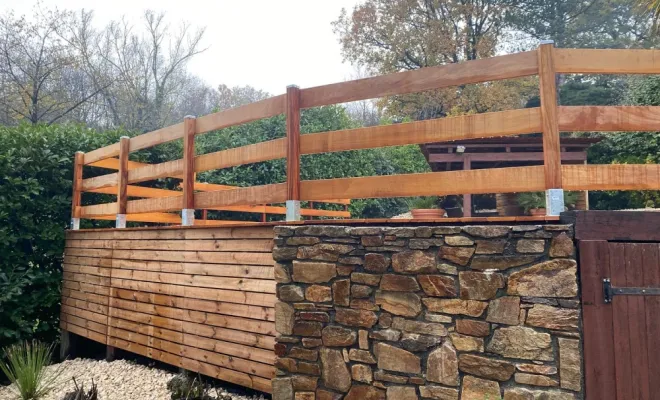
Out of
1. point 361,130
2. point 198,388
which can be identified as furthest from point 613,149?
point 198,388

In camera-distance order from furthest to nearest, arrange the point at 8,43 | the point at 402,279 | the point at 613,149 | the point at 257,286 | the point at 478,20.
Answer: the point at 478,20 < the point at 8,43 < the point at 613,149 < the point at 257,286 < the point at 402,279

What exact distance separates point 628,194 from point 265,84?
23.8m

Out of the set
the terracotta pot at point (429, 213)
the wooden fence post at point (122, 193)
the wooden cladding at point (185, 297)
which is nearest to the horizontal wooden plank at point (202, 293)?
the wooden cladding at point (185, 297)

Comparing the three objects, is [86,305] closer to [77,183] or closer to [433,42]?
[77,183]

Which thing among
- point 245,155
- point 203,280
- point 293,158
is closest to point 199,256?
point 203,280

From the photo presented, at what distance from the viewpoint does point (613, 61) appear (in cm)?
264

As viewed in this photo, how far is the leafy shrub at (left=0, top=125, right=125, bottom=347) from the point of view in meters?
5.70

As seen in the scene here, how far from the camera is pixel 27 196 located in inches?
232

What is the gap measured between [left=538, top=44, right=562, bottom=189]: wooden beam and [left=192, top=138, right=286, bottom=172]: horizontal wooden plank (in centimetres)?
183

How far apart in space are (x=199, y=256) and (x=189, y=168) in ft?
2.78

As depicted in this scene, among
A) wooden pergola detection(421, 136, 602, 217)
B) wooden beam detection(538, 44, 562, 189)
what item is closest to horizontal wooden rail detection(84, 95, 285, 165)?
wooden beam detection(538, 44, 562, 189)

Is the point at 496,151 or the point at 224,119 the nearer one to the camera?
the point at 224,119

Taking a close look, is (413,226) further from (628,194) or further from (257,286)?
(628,194)

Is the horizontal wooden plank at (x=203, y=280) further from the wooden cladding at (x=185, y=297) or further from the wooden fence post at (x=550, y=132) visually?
the wooden fence post at (x=550, y=132)
